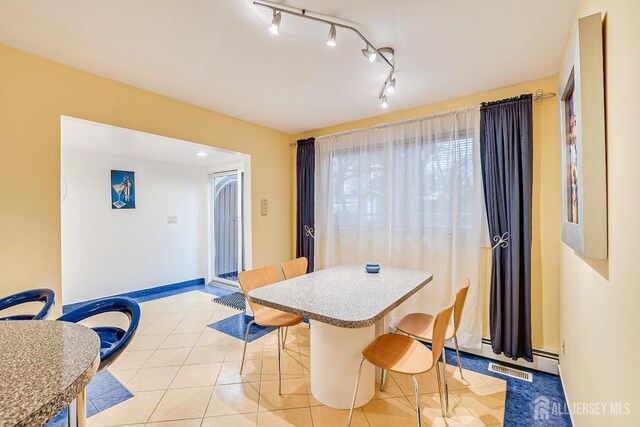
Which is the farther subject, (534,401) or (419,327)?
(419,327)

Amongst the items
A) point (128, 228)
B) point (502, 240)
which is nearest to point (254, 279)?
point (502, 240)

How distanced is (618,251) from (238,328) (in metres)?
3.19

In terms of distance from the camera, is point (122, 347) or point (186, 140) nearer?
point (122, 347)

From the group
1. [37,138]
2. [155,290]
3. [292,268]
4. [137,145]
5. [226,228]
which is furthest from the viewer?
[226,228]

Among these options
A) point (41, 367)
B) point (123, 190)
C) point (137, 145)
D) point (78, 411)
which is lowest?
point (78, 411)

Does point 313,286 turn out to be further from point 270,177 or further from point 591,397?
point 270,177

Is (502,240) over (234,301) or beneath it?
over

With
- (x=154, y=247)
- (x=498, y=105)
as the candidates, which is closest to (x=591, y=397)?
(x=498, y=105)

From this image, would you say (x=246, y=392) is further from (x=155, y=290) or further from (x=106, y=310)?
(x=155, y=290)

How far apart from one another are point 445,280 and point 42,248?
3.29 meters

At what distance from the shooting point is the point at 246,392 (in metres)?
2.02

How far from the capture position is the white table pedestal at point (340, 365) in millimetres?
1822

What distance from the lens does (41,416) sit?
0.55 meters

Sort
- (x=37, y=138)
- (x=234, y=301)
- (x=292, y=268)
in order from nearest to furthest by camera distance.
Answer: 1. (x=37, y=138)
2. (x=292, y=268)
3. (x=234, y=301)
